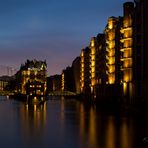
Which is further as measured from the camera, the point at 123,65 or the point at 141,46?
the point at 123,65

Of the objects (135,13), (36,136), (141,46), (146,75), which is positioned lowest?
(36,136)

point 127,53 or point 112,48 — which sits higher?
point 112,48

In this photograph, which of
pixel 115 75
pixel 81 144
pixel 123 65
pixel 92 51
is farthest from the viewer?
pixel 92 51

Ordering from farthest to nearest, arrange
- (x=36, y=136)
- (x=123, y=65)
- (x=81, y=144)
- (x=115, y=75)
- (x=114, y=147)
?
(x=115, y=75)
(x=123, y=65)
(x=36, y=136)
(x=81, y=144)
(x=114, y=147)

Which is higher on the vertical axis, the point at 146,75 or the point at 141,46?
the point at 141,46

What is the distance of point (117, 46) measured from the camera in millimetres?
130375

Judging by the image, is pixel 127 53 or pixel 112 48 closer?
pixel 127 53

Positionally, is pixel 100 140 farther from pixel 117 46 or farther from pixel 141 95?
pixel 117 46

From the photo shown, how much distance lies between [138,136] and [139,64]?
180 ft

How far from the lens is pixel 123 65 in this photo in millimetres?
104375

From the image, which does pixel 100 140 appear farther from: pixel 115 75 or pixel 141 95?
pixel 115 75

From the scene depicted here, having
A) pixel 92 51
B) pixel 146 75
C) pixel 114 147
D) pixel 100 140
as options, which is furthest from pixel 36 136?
pixel 92 51

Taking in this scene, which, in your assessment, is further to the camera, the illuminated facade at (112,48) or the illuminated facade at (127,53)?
the illuminated facade at (112,48)

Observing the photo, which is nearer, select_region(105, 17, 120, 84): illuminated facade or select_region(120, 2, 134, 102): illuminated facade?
select_region(120, 2, 134, 102): illuminated facade
